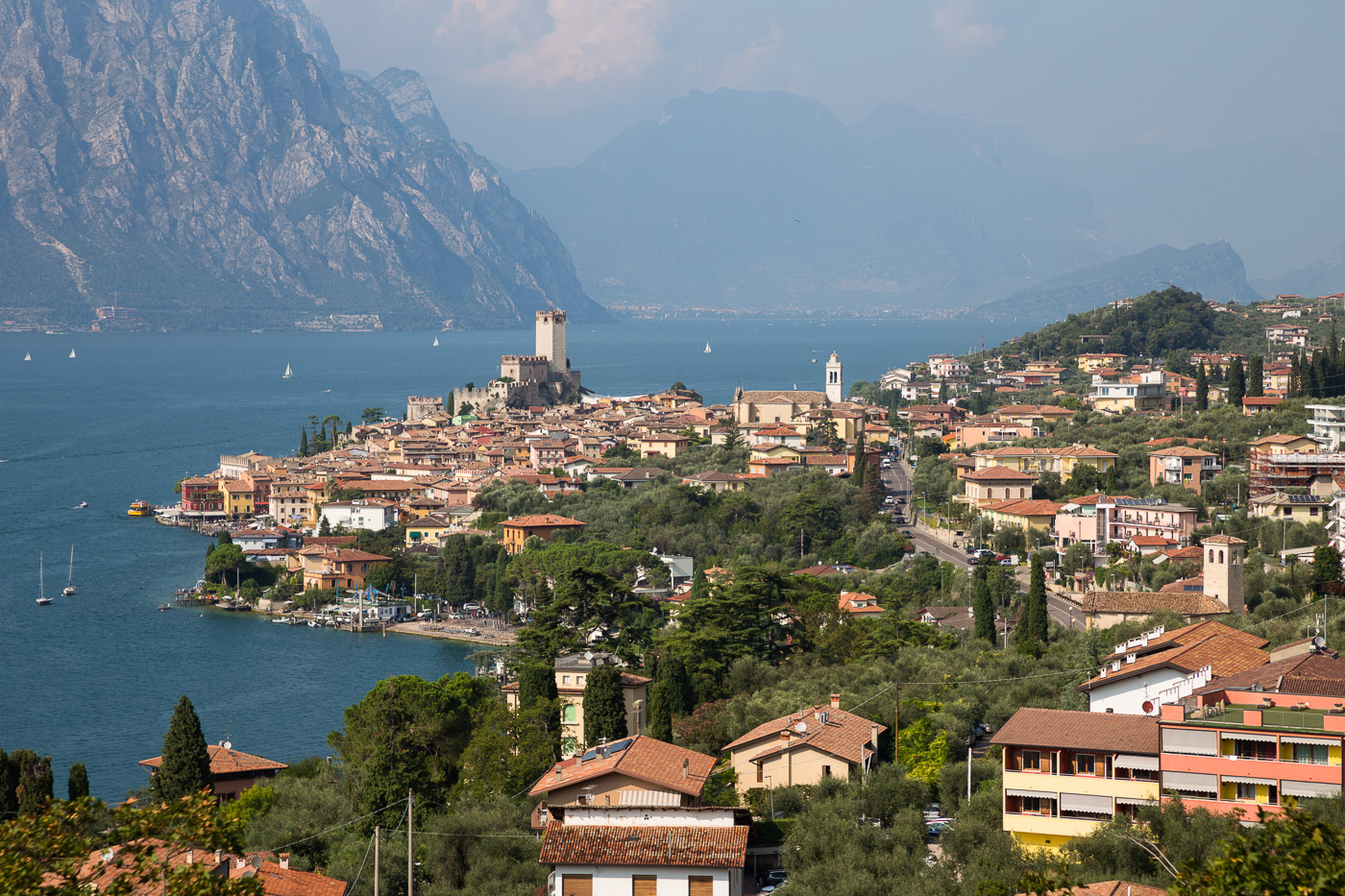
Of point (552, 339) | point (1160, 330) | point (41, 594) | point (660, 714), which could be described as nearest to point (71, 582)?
point (41, 594)

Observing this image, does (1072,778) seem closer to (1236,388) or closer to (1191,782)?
(1191,782)

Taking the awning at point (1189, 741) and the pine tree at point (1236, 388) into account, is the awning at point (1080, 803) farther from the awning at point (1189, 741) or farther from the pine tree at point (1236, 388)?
the pine tree at point (1236, 388)

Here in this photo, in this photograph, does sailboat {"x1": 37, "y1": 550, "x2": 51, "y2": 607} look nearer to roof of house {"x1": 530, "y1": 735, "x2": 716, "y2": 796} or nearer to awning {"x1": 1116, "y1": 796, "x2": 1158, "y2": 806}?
roof of house {"x1": 530, "y1": 735, "x2": 716, "y2": 796}

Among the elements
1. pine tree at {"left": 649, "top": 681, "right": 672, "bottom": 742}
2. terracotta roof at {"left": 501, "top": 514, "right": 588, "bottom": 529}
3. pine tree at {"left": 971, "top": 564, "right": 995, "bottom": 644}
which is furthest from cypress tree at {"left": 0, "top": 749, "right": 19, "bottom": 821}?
terracotta roof at {"left": 501, "top": 514, "right": 588, "bottom": 529}

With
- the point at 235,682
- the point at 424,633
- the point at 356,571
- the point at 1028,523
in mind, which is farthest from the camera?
the point at 356,571

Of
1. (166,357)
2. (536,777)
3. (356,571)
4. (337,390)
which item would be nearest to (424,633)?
(356,571)

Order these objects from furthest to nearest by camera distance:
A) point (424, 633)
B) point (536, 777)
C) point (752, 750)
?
1. point (424, 633)
2. point (536, 777)
3. point (752, 750)

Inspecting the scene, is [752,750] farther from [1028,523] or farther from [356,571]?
[356,571]
